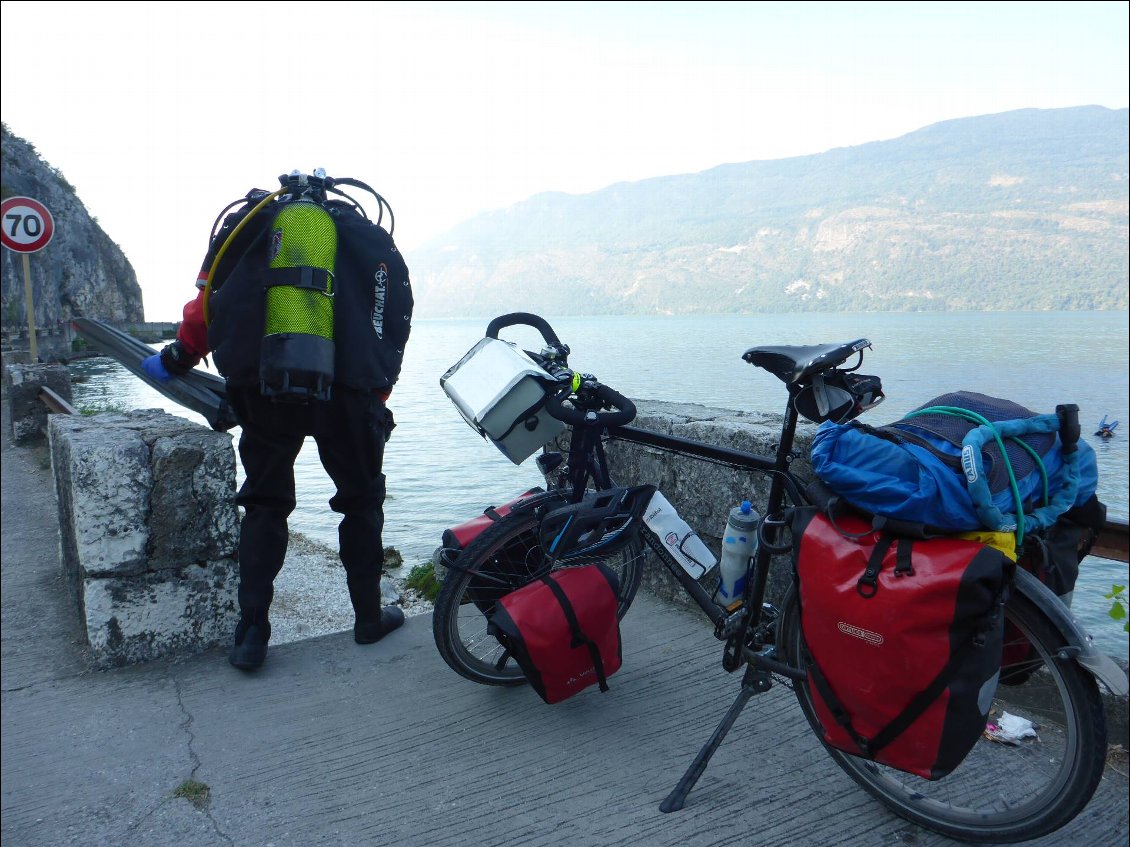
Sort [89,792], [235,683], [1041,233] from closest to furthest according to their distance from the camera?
[89,792]
[235,683]
[1041,233]

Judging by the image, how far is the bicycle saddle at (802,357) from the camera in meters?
2.31

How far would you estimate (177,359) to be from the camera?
130 inches

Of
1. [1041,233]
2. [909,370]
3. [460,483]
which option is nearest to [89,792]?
[460,483]

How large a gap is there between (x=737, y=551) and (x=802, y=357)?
2.62 ft

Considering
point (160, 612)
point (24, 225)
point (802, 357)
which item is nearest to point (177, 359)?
point (160, 612)

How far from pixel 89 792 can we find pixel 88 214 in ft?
262

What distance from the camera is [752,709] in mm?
3049

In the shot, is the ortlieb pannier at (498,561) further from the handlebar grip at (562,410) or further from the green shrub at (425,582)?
the green shrub at (425,582)

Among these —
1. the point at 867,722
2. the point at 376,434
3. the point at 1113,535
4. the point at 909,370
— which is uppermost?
the point at 376,434

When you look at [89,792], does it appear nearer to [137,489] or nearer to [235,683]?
[235,683]

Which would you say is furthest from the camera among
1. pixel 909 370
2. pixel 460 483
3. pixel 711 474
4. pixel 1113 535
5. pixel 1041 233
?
pixel 1041 233

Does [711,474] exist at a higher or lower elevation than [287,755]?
higher

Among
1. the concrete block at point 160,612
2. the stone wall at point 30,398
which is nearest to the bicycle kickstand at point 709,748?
the concrete block at point 160,612

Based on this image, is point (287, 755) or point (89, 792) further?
point (287, 755)
